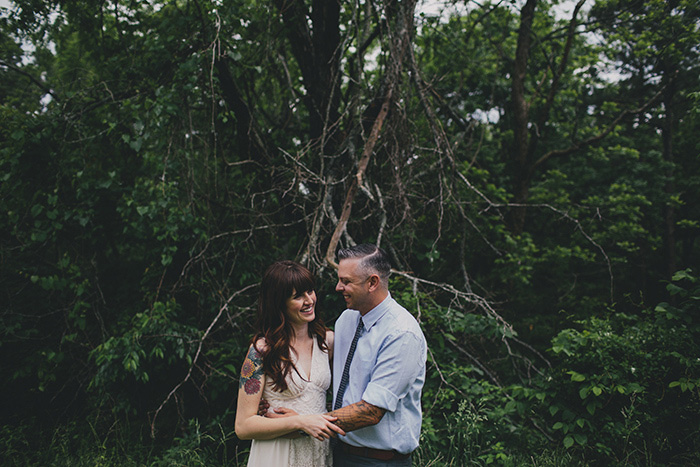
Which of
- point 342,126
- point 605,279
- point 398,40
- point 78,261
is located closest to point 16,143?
point 78,261

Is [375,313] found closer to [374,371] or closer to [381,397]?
[374,371]

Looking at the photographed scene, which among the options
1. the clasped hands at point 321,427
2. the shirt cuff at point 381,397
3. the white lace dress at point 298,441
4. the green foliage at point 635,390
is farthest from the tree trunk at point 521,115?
the clasped hands at point 321,427

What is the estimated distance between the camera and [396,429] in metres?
1.85

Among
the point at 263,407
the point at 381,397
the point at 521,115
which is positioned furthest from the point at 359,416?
the point at 521,115

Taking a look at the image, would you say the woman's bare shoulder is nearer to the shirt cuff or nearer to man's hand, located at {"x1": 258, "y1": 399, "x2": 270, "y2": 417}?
man's hand, located at {"x1": 258, "y1": 399, "x2": 270, "y2": 417}

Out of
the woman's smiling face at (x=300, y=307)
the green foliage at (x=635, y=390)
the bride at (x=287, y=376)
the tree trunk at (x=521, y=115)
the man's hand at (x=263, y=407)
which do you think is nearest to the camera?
the bride at (x=287, y=376)

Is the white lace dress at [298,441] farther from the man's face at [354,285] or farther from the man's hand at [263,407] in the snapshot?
the man's face at [354,285]

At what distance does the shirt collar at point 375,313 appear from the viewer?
195 cm

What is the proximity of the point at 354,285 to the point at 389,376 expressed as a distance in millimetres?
433

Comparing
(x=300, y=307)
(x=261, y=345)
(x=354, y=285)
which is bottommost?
(x=261, y=345)

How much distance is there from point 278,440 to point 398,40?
3558 mm

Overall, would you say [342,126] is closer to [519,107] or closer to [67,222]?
[67,222]

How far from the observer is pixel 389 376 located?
5.79ft

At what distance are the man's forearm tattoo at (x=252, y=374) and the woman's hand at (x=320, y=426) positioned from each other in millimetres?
272
